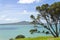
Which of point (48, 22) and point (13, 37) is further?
point (48, 22)

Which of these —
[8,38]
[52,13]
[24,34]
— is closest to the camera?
[8,38]

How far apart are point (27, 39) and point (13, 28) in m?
1.16

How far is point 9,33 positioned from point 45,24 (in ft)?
9.58

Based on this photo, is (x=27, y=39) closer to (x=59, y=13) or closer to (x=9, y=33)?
(x=9, y=33)

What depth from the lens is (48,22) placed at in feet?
36.8

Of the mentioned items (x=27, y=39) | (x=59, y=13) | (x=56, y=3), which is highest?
(x=56, y=3)

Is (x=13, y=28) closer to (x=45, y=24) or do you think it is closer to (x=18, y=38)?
(x=18, y=38)

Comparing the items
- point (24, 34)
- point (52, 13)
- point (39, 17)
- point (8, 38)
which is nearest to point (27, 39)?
point (24, 34)

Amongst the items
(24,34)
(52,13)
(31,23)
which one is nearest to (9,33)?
(24,34)

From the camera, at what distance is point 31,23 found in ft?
36.3

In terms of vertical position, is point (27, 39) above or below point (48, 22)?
below

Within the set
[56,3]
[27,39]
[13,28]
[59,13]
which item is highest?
[56,3]

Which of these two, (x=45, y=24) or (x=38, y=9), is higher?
(x=38, y=9)

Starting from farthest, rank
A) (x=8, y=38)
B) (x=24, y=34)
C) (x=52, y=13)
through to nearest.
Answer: (x=52, y=13) → (x=24, y=34) → (x=8, y=38)
